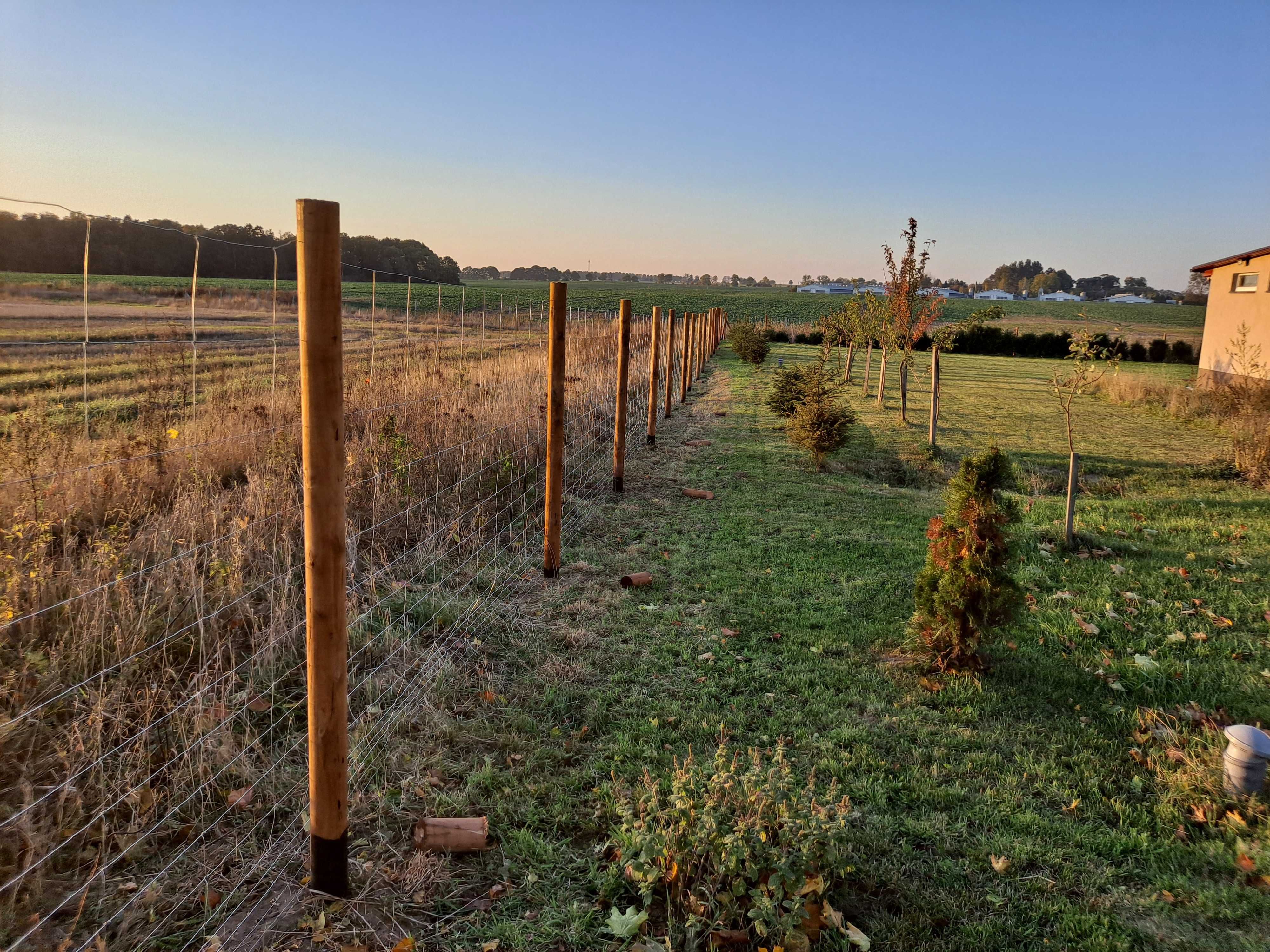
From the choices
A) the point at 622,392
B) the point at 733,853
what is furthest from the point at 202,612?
the point at 622,392

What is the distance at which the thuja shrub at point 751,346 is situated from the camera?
23.9 meters

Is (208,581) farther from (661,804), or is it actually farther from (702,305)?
(702,305)

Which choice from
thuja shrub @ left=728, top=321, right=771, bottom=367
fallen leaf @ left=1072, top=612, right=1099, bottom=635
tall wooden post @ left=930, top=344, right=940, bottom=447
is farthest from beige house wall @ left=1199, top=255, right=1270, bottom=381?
fallen leaf @ left=1072, top=612, right=1099, bottom=635

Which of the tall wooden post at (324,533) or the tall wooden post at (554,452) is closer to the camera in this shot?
the tall wooden post at (324,533)

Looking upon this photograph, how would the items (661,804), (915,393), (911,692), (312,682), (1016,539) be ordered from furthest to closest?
(915,393) < (1016,539) < (911,692) < (661,804) < (312,682)

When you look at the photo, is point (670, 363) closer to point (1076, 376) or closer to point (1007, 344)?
point (1076, 376)

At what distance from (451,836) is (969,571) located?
3005 millimetres

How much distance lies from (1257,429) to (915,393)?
8.75m

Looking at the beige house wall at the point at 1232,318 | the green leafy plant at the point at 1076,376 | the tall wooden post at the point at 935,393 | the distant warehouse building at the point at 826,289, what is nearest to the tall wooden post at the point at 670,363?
the tall wooden post at the point at 935,393

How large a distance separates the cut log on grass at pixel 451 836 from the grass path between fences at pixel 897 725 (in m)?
0.06

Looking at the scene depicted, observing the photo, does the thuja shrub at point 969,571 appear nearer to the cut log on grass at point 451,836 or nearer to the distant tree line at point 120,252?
the cut log on grass at point 451,836

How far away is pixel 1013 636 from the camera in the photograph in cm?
496

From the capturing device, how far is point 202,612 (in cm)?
365

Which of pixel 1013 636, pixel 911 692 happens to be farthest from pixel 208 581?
pixel 1013 636
